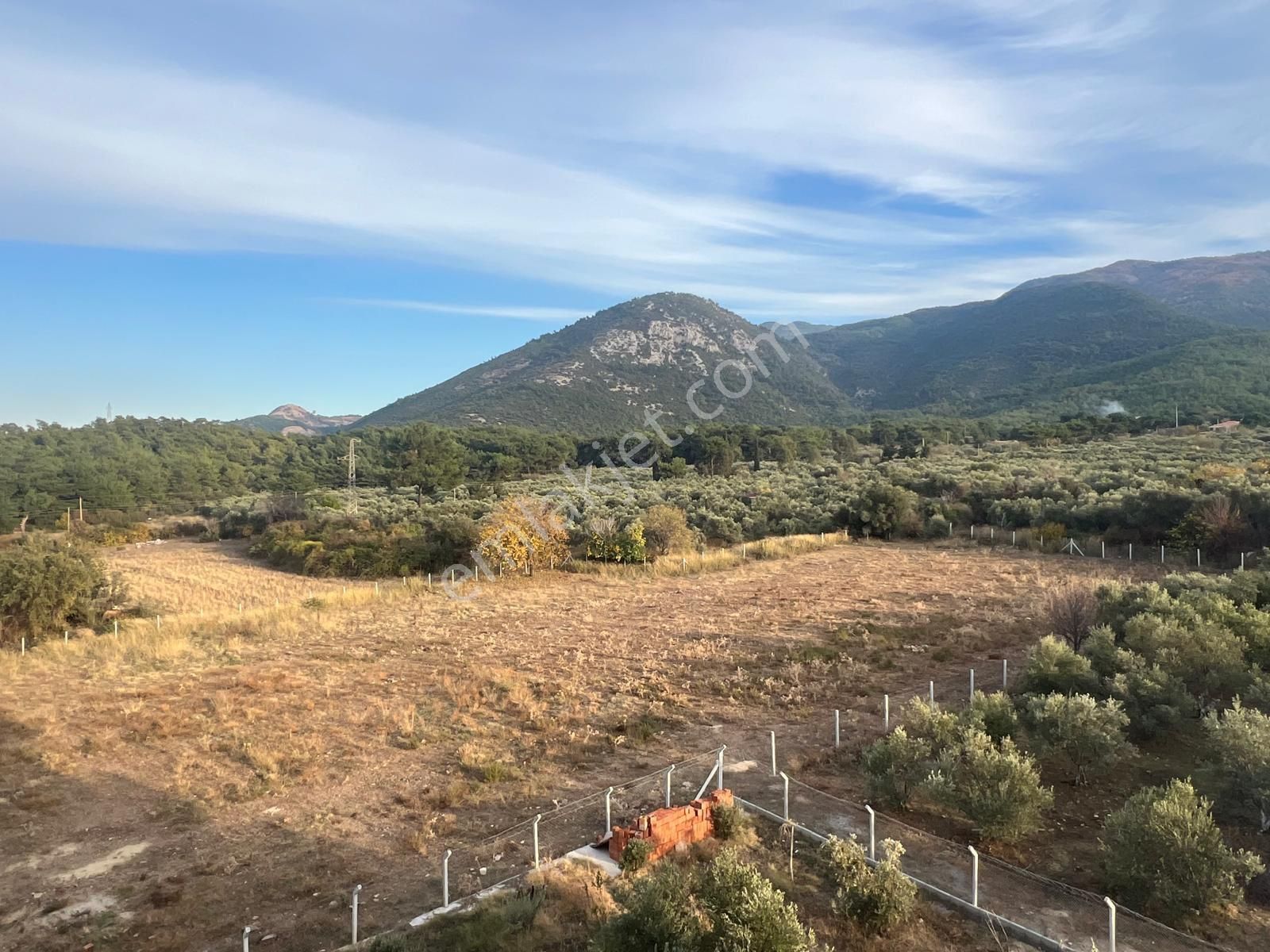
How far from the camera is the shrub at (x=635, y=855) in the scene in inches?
226

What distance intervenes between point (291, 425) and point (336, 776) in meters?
179

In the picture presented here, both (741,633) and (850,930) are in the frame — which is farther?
(741,633)

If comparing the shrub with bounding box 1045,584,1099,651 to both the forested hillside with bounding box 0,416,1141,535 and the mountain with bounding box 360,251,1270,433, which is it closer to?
the forested hillside with bounding box 0,416,1141,535

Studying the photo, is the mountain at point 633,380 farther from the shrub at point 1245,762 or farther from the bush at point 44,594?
the shrub at point 1245,762

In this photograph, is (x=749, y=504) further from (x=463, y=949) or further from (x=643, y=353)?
(x=643, y=353)

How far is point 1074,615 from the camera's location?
11.6m

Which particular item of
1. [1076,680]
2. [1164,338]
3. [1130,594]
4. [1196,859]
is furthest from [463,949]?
[1164,338]

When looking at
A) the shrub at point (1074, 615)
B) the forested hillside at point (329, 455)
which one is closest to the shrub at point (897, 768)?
the shrub at point (1074, 615)

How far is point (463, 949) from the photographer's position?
15.8 ft

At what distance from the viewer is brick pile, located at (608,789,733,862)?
19.6 ft

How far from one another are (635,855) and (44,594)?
681 inches

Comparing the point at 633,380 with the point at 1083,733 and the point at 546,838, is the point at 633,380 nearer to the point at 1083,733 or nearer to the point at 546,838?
the point at 1083,733

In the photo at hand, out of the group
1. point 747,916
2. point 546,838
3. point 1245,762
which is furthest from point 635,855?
point 1245,762

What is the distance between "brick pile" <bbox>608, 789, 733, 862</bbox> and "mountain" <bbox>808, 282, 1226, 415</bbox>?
9911 cm
